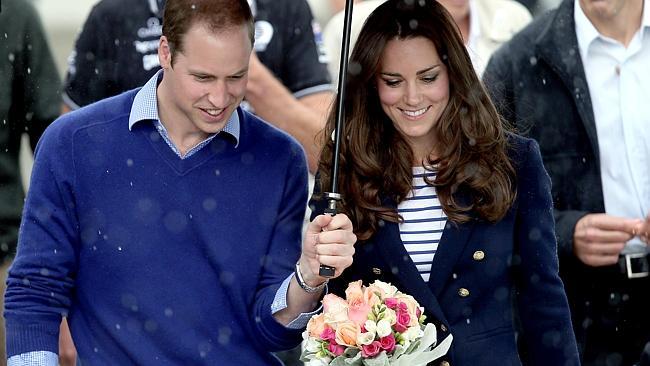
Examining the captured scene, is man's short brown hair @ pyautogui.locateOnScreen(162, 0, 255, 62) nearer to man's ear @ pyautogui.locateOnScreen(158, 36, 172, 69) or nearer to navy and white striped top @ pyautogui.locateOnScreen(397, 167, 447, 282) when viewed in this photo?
man's ear @ pyautogui.locateOnScreen(158, 36, 172, 69)

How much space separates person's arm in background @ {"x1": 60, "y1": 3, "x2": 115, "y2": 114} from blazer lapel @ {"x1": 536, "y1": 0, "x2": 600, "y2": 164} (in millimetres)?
1769

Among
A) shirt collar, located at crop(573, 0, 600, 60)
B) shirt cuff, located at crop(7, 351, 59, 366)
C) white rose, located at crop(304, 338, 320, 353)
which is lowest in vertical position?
shirt cuff, located at crop(7, 351, 59, 366)

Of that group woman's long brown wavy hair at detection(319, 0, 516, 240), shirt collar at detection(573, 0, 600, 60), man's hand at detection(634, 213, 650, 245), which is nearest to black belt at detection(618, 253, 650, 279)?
man's hand at detection(634, 213, 650, 245)

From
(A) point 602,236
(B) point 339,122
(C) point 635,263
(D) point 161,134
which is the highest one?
(B) point 339,122

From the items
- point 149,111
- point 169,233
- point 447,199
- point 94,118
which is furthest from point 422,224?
point 94,118

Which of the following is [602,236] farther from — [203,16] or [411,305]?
[203,16]

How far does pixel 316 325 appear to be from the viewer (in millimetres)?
4570

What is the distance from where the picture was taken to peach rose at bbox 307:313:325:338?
14.9 ft

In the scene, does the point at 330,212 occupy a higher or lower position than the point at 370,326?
higher

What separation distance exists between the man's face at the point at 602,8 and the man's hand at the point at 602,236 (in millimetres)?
839

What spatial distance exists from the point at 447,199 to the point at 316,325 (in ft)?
2.18

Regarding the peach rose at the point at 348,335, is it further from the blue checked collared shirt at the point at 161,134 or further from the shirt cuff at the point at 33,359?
the shirt cuff at the point at 33,359

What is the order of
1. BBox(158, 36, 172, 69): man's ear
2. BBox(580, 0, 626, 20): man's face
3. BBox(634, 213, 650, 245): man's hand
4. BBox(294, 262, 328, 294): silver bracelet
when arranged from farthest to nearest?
BBox(580, 0, 626, 20): man's face < BBox(634, 213, 650, 245): man's hand < BBox(158, 36, 172, 69): man's ear < BBox(294, 262, 328, 294): silver bracelet

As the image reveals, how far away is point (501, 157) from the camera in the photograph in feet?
16.4
